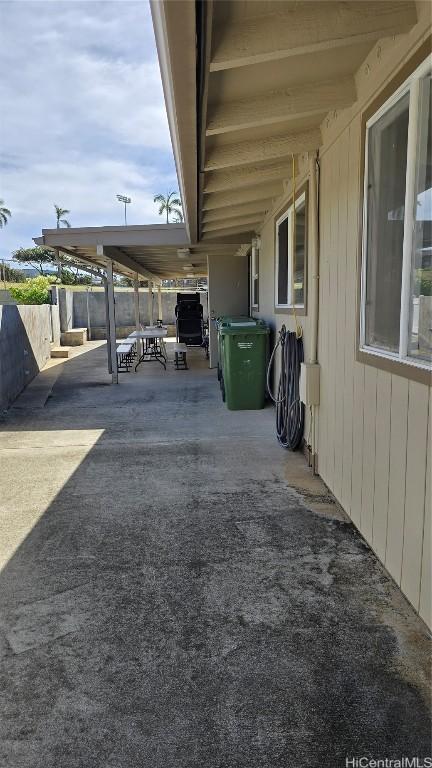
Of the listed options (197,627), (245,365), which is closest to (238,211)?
(245,365)

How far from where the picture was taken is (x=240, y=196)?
5484 mm

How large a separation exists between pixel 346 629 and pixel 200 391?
594 centimetres

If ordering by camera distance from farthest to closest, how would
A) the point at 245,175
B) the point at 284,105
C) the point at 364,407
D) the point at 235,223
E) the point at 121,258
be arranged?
the point at 121,258 → the point at 235,223 → the point at 245,175 → the point at 284,105 → the point at 364,407

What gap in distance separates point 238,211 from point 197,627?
17.5 ft

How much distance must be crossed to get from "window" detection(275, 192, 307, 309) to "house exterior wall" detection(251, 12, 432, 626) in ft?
1.46

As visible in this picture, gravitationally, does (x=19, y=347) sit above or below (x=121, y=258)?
below

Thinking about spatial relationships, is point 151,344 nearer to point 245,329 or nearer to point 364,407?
point 245,329

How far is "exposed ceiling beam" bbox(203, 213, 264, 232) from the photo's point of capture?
6.84 meters

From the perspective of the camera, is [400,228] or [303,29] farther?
[400,228]

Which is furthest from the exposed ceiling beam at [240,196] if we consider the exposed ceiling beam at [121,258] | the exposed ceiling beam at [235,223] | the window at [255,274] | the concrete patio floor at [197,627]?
the exposed ceiling beam at [121,258]

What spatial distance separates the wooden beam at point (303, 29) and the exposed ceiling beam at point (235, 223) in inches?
179

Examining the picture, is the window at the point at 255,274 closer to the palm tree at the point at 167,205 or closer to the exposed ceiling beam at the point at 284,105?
the exposed ceiling beam at the point at 284,105

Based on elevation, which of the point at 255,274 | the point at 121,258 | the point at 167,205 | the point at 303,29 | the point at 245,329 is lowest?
the point at 245,329

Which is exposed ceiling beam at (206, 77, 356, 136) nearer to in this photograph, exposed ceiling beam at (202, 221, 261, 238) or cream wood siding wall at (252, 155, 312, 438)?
cream wood siding wall at (252, 155, 312, 438)
